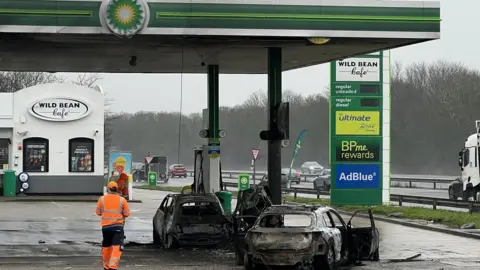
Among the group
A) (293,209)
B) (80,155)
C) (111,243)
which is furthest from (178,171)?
(111,243)

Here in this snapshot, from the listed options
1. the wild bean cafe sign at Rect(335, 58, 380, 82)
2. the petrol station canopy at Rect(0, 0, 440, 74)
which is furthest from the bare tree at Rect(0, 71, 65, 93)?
the petrol station canopy at Rect(0, 0, 440, 74)

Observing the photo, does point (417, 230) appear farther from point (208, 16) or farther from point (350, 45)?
point (208, 16)

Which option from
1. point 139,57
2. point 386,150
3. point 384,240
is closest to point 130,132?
point 386,150

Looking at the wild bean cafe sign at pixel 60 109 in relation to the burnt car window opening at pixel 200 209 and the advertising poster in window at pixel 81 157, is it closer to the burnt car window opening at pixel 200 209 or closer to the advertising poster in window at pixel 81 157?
the advertising poster in window at pixel 81 157

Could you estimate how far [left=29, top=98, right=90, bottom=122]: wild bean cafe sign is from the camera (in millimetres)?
38500

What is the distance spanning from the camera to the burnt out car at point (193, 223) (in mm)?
18812

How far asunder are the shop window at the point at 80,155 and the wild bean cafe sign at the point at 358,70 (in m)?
12.9

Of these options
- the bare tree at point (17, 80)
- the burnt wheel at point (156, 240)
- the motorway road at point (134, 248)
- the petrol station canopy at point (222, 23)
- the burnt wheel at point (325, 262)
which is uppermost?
the bare tree at point (17, 80)

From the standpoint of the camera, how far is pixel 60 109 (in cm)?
3884

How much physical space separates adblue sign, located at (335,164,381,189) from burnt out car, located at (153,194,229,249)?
1352 centimetres

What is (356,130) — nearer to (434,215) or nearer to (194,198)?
(434,215)

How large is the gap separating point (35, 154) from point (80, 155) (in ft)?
6.80

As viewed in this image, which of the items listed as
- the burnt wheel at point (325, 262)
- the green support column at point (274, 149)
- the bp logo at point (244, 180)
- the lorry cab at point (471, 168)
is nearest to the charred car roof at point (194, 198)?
the green support column at point (274, 149)

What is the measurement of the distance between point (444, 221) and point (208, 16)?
1274cm
